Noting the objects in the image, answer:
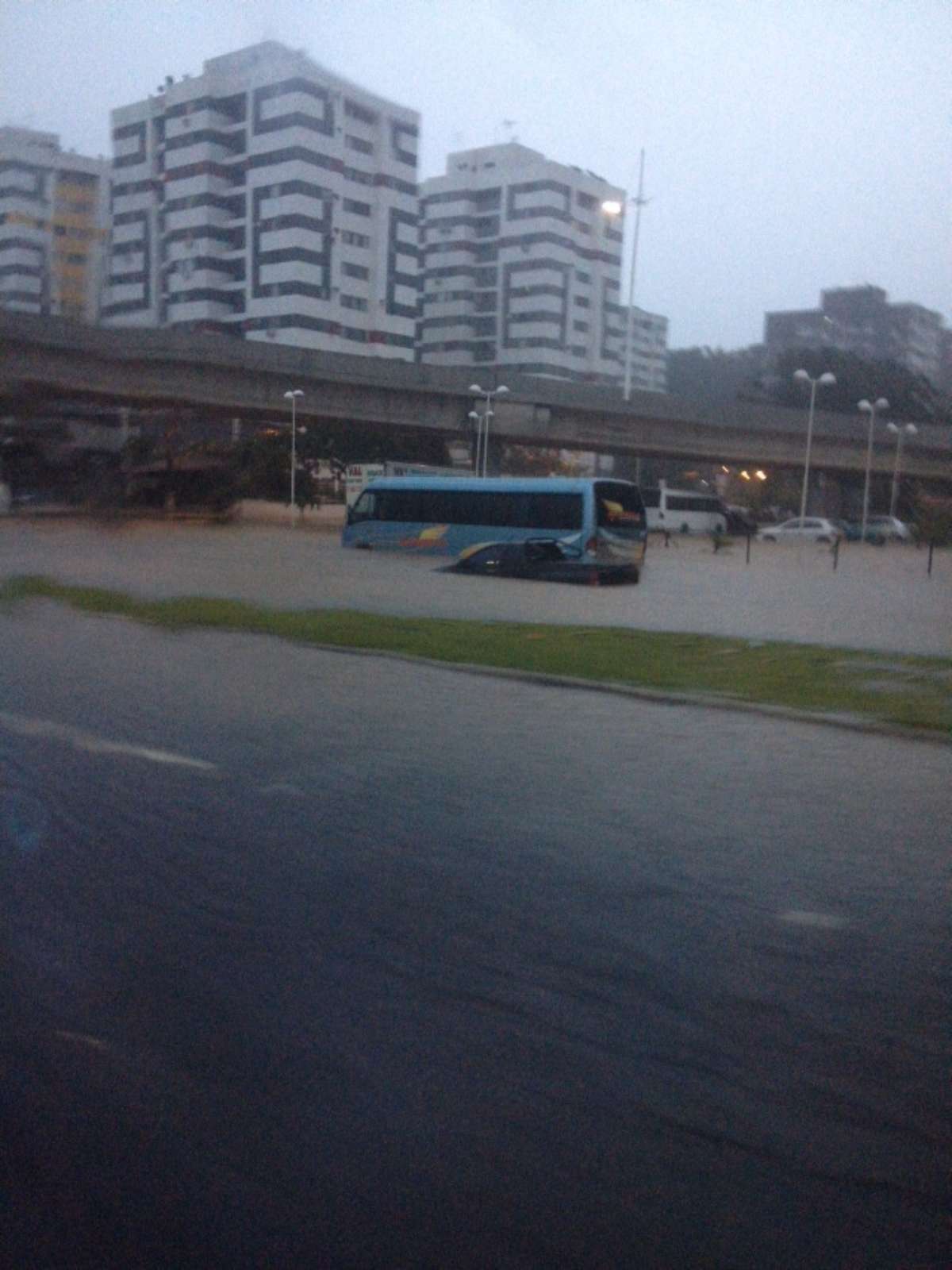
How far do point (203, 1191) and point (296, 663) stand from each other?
28.0 ft

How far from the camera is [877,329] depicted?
4691 cm

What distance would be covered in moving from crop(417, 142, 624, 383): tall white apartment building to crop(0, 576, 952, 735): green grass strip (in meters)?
31.1

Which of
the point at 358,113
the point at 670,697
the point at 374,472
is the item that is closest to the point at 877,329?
the point at 374,472

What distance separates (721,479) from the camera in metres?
51.7

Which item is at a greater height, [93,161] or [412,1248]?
[93,161]

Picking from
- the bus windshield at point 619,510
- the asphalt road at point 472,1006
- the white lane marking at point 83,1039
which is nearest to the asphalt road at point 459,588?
the bus windshield at point 619,510

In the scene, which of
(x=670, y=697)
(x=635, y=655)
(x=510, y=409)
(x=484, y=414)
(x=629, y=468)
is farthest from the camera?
(x=629, y=468)

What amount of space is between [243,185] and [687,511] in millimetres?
31560

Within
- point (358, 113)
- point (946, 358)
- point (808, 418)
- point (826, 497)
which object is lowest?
Result: point (826, 497)

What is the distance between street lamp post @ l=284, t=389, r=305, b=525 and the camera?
99.6ft

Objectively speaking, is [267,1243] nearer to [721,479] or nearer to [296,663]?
[296,663]

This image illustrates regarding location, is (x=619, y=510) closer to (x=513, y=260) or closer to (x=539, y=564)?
(x=539, y=564)

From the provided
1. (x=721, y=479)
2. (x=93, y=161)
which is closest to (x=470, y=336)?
(x=721, y=479)

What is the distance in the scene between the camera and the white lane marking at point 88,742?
702cm
